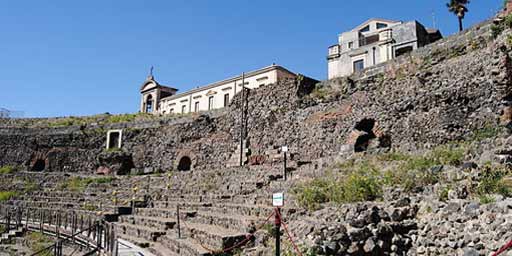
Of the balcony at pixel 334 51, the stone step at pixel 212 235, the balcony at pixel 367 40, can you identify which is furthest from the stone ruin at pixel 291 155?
the balcony at pixel 367 40

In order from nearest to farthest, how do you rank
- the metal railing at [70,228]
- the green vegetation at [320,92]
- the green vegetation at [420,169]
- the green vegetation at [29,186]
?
the green vegetation at [420,169]
the metal railing at [70,228]
the green vegetation at [320,92]
the green vegetation at [29,186]

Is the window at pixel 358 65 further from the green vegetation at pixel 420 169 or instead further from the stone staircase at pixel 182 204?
the green vegetation at pixel 420 169

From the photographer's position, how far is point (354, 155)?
13.0 m

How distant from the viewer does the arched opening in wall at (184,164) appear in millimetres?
22547

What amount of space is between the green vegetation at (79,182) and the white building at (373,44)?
54.2ft

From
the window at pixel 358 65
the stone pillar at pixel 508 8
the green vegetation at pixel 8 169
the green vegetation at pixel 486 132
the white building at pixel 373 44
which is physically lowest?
the green vegetation at pixel 8 169

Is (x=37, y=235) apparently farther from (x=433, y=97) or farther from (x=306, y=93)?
(x=433, y=97)

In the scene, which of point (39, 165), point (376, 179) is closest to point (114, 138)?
point (39, 165)

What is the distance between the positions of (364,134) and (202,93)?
22.3m

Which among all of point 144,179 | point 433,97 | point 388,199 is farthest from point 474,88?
point 144,179

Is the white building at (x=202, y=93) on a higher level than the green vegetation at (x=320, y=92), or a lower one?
higher

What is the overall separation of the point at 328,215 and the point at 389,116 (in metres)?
7.53

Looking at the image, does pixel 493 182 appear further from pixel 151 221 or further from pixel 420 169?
pixel 151 221

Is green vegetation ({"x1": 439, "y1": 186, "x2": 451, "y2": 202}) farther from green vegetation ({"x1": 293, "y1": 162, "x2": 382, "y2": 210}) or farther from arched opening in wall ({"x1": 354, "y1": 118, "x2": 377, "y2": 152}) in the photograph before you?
arched opening in wall ({"x1": 354, "y1": 118, "x2": 377, "y2": 152})
